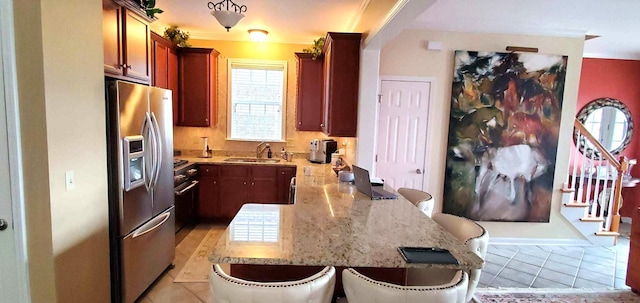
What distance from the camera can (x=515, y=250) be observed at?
4129 mm

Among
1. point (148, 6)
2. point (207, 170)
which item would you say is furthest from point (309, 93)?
point (148, 6)

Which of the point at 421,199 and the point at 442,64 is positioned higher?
the point at 442,64

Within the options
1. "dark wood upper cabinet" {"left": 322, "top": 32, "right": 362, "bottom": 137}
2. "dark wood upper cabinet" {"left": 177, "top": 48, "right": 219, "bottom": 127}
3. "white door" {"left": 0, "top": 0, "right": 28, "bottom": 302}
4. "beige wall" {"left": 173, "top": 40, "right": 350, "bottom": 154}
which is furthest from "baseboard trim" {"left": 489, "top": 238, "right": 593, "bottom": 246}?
"white door" {"left": 0, "top": 0, "right": 28, "bottom": 302}

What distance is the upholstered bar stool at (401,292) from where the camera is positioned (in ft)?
4.05

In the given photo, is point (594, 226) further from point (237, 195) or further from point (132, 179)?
point (132, 179)

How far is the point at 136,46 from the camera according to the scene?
2670 mm

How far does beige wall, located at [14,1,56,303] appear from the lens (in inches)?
69.5

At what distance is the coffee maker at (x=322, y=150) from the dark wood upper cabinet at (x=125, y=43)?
7.57 feet

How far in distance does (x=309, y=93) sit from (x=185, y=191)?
2.08m

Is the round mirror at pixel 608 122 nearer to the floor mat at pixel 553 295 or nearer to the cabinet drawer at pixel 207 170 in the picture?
the floor mat at pixel 553 295

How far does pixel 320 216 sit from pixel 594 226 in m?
4.26

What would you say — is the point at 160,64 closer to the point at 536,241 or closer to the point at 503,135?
the point at 503,135

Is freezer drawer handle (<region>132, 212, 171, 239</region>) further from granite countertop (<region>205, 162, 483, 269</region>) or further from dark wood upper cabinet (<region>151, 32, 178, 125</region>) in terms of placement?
dark wood upper cabinet (<region>151, 32, 178, 125</region>)

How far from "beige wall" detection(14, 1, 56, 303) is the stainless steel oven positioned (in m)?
1.83
